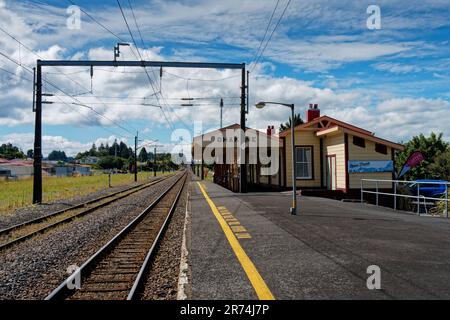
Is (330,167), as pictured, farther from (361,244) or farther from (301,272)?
(301,272)

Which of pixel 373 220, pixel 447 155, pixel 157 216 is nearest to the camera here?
pixel 373 220

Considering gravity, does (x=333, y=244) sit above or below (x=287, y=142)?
below

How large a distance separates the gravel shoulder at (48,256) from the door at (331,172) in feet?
43.2

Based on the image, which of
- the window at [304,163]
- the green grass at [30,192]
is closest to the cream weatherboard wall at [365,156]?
the window at [304,163]

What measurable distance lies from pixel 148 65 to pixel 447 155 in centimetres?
3034

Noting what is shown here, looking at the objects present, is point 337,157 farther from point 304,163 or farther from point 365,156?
point 304,163

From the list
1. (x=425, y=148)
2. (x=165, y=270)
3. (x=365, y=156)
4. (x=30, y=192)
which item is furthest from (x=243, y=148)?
(x=425, y=148)

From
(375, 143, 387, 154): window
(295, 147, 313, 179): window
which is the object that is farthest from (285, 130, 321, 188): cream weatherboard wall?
(375, 143, 387, 154): window

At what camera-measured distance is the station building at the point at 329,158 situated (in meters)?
21.8

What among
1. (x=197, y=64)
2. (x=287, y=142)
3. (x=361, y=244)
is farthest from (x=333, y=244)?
(x=287, y=142)

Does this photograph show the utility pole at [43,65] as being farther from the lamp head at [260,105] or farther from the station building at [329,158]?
the lamp head at [260,105]

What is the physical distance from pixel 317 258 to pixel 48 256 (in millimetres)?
5600

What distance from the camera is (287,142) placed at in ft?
84.0

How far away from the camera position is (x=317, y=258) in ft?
22.9
